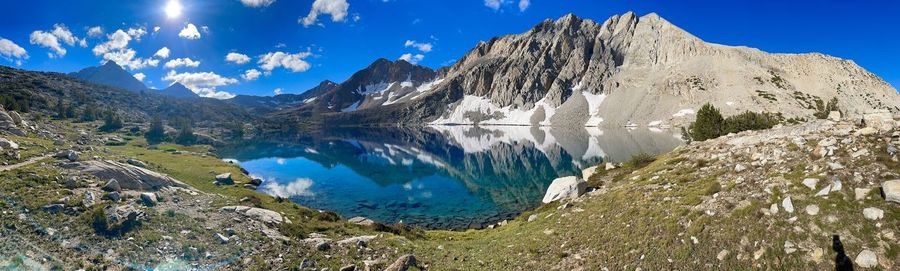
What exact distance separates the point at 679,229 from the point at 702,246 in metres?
1.62

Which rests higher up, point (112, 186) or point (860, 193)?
point (860, 193)

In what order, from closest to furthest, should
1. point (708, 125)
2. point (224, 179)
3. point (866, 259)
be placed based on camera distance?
1. point (866, 259)
2. point (224, 179)
3. point (708, 125)

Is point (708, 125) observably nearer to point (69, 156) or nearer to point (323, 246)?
point (323, 246)

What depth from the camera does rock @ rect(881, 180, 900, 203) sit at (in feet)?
41.6

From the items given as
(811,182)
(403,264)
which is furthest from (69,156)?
(811,182)

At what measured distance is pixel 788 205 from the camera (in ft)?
48.5

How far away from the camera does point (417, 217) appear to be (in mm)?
48344

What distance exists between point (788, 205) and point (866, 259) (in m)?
3.53

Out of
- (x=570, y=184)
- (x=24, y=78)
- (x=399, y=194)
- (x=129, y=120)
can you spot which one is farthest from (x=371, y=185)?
(x=24, y=78)

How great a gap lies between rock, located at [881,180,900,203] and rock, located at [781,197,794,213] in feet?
7.86

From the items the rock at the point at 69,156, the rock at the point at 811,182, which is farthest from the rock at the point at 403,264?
the rock at the point at 69,156

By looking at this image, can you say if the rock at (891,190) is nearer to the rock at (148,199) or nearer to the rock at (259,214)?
the rock at (259,214)

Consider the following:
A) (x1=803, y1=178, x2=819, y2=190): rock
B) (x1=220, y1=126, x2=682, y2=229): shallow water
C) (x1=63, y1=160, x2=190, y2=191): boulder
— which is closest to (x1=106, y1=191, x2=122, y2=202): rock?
(x1=63, y1=160, x2=190, y2=191): boulder

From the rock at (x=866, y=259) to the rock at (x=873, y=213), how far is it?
64.1 inches
